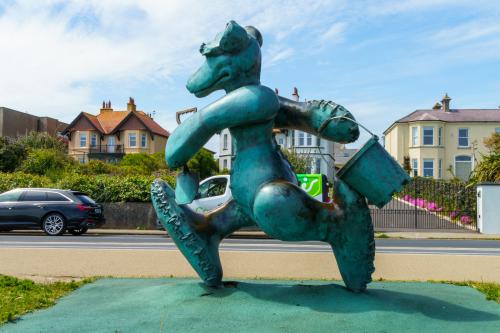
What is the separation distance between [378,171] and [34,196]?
13.8 meters

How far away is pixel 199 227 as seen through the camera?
4.51 metres

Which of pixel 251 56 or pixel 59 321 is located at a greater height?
pixel 251 56

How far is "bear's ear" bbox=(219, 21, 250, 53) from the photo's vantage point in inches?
159

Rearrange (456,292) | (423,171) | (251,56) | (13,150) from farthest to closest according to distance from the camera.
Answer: (423,171), (13,150), (456,292), (251,56)

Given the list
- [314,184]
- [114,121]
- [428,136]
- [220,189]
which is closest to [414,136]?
[428,136]

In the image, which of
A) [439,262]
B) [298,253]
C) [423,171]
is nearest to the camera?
[439,262]

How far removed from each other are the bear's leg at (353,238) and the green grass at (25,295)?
9.12 ft

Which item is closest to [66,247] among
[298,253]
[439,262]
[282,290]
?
[298,253]

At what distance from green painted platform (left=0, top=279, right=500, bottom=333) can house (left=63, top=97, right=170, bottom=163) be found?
4717cm

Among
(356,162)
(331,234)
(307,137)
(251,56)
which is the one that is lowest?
(331,234)

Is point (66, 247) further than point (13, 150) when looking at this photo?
No

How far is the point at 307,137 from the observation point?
149 feet

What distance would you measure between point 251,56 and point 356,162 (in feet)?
3.87

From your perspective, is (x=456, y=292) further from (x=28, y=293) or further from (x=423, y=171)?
(x=423, y=171)
